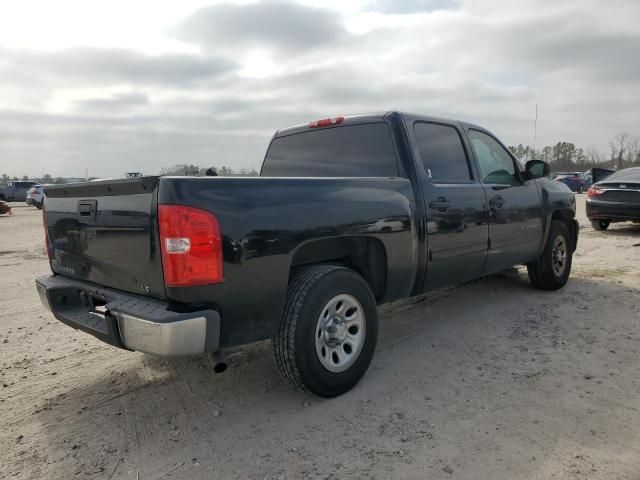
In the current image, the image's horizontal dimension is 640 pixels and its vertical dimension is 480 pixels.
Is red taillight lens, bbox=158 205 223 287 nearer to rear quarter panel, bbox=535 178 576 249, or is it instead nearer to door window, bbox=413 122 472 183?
door window, bbox=413 122 472 183

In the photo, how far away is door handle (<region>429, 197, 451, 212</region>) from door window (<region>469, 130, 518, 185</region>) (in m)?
0.85

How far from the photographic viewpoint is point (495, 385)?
11.0 ft

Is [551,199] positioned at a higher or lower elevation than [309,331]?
higher

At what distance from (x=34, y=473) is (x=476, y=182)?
3973mm

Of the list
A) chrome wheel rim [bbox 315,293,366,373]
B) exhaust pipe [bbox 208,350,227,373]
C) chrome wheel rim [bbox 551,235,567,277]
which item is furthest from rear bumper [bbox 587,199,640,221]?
exhaust pipe [bbox 208,350,227,373]

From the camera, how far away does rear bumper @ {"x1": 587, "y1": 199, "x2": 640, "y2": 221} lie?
10336mm

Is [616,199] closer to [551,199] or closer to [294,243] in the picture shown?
[551,199]

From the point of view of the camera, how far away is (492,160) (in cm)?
492

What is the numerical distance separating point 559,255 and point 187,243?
5019mm

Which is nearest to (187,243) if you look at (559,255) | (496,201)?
(496,201)

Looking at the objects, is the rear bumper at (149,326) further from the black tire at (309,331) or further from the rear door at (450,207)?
the rear door at (450,207)

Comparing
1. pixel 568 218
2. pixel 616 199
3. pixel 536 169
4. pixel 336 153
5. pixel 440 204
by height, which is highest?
pixel 336 153

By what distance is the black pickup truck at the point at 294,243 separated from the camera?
8.35 ft

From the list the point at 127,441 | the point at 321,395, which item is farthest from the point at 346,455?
the point at 127,441
